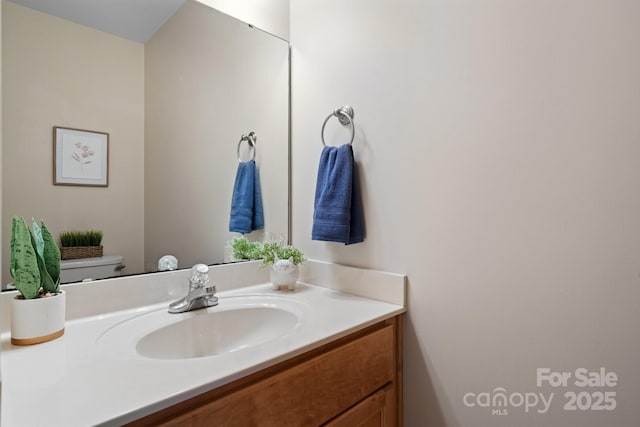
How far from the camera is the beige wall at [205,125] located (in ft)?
3.65

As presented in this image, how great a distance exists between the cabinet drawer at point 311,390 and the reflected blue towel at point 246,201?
2.33ft

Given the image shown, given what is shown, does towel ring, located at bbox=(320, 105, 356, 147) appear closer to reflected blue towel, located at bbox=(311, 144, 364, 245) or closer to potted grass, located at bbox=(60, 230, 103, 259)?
reflected blue towel, located at bbox=(311, 144, 364, 245)

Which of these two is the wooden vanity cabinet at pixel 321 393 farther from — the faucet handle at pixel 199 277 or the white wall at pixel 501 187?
the faucet handle at pixel 199 277

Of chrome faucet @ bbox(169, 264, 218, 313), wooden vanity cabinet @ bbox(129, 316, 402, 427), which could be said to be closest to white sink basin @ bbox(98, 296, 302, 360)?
chrome faucet @ bbox(169, 264, 218, 313)

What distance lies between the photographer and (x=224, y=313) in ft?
3.41

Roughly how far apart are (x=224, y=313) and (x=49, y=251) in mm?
493

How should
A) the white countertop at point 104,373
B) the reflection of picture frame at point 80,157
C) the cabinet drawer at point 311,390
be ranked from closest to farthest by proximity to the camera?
the white countertop at point 104,373
the cabinet drawer at point 311,390
the reflection of picture frame at point 80,157

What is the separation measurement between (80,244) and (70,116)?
1.23 feet

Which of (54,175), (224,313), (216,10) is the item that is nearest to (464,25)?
(216,10)

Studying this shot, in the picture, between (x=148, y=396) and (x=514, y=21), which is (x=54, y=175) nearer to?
(x=148, y=396)

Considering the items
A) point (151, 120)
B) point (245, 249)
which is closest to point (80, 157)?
point (151, 120)

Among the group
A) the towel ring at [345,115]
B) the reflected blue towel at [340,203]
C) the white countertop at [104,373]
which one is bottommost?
the white countertop at [104,373]

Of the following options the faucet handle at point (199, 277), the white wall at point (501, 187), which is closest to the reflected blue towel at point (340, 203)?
the white wall at point (501, 187)

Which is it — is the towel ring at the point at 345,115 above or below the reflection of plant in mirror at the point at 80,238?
above
